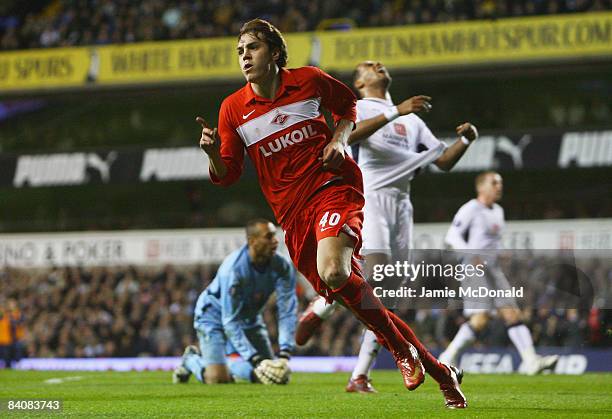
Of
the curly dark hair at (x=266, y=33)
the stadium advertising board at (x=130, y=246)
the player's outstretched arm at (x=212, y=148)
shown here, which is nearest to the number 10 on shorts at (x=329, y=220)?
the player's outstretched arm at (x=212, y=148)

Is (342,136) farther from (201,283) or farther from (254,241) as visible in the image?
(201,283)

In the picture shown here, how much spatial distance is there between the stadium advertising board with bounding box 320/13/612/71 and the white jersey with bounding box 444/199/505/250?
9.85 metres

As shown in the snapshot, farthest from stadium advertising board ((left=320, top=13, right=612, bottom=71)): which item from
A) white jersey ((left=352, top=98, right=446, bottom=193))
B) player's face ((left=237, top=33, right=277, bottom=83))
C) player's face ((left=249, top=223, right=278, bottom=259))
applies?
player's face ((left=237, top=33, right=277, bottom=83))

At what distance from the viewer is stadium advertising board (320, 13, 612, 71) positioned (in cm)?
2066

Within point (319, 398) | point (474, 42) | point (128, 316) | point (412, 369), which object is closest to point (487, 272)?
point (319, 398)

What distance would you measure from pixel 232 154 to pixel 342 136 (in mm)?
689

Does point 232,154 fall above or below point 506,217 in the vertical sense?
below

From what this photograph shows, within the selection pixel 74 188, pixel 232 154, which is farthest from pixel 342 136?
pixel 74 188

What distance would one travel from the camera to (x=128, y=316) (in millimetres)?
20266

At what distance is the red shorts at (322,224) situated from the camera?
583 cm

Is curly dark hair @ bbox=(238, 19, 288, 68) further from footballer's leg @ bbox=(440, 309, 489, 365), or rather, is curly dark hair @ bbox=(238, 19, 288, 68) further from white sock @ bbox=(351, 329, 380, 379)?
footballer's leg @ bbox=(440, 309, 489, 365)

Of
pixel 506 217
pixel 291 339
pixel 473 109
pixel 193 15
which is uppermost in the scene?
pixel 193 15

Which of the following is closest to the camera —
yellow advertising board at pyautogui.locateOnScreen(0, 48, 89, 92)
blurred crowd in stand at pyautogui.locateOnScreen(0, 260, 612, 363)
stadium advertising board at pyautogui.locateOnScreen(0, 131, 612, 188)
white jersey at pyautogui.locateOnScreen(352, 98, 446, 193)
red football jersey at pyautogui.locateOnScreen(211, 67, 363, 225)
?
red football jersey at pyautogui.locateOnScreen(211, 67, 363, 225)

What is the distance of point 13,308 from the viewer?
1847 cm
